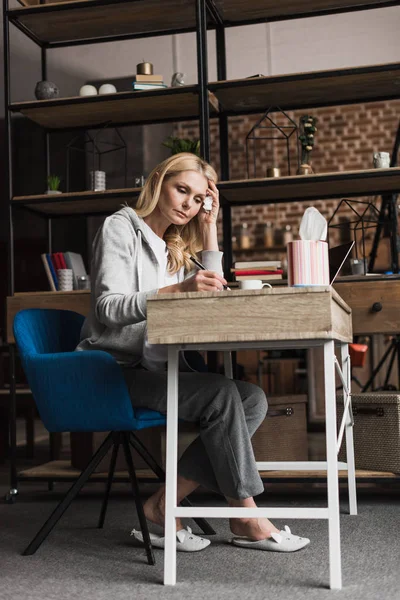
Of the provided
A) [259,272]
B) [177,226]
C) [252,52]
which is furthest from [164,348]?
[252,52]

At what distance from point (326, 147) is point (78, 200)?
5592 millimetres

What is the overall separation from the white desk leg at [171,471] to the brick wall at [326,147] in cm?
665

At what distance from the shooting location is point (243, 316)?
2.14 metres

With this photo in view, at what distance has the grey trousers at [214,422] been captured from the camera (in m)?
2.38

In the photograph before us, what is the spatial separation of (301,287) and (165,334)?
1.28ft

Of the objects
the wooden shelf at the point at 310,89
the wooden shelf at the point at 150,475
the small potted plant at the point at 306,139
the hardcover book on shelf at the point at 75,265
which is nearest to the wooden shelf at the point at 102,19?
the wooden shelf at the point at 310,89

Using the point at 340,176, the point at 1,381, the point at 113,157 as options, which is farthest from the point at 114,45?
the point at 340,176

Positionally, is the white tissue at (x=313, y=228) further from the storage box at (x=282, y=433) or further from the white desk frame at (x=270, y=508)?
the storage box at (x=282, y=433)

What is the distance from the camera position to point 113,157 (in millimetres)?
7758

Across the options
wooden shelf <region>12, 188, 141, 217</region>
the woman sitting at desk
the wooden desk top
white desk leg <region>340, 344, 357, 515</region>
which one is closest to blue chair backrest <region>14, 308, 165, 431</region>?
the woman sitting at desk

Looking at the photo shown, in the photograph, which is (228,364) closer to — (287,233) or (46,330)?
(46,330)

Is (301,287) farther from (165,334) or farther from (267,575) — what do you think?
(267,575)

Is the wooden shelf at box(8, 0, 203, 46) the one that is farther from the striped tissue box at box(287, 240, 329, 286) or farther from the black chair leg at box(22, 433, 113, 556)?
the black chair leg at box(22, 433, 113, 556)

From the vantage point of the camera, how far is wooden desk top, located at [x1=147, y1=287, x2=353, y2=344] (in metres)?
2.10
